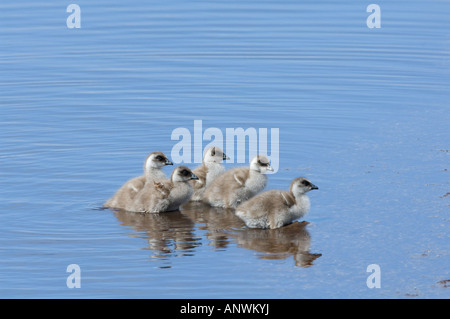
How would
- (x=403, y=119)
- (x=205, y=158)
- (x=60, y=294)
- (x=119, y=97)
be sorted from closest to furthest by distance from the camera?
(x=60, y=294) → (x=205, y=158) → (x=403, y=119) → (x=119, y=97)

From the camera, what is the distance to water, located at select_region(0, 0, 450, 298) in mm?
10695

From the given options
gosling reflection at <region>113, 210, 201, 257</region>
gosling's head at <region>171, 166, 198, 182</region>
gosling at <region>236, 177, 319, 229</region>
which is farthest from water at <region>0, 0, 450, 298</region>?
gosling's head at <region>171, 166, 198, 182</region>

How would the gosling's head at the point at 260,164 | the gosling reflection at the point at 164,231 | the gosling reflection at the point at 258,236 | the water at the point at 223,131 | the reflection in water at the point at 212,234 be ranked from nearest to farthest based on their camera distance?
1. the water at the point at 223,131
2. the gosling reflection at the point at 258,236
3. the reflection in water at the point at 212,234
4. the gosling reflection at the point at 164,231
5. the gosling's head at the point at 260,164

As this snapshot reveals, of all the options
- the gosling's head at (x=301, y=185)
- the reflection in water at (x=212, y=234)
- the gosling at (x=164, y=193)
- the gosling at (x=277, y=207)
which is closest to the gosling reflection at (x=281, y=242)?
the reflection in water at (x=212, y=234)

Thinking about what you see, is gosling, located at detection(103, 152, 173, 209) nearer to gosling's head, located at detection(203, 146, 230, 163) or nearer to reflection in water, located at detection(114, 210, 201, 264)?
reflection in water, located at detection(114, 210, 201, 264)

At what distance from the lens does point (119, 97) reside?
61.7 feet

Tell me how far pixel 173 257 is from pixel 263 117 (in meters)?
6.37

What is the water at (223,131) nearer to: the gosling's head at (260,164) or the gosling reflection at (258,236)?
the gosling reflection at (258,236)

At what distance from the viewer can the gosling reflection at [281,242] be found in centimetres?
1116

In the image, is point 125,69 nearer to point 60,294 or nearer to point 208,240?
point 208,240

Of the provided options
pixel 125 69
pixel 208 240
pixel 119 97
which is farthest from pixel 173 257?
pixel 125 69

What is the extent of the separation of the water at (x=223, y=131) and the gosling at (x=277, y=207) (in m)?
0.15

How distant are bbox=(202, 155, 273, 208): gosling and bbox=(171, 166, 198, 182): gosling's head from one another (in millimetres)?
544

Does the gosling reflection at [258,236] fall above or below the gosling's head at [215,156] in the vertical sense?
below
